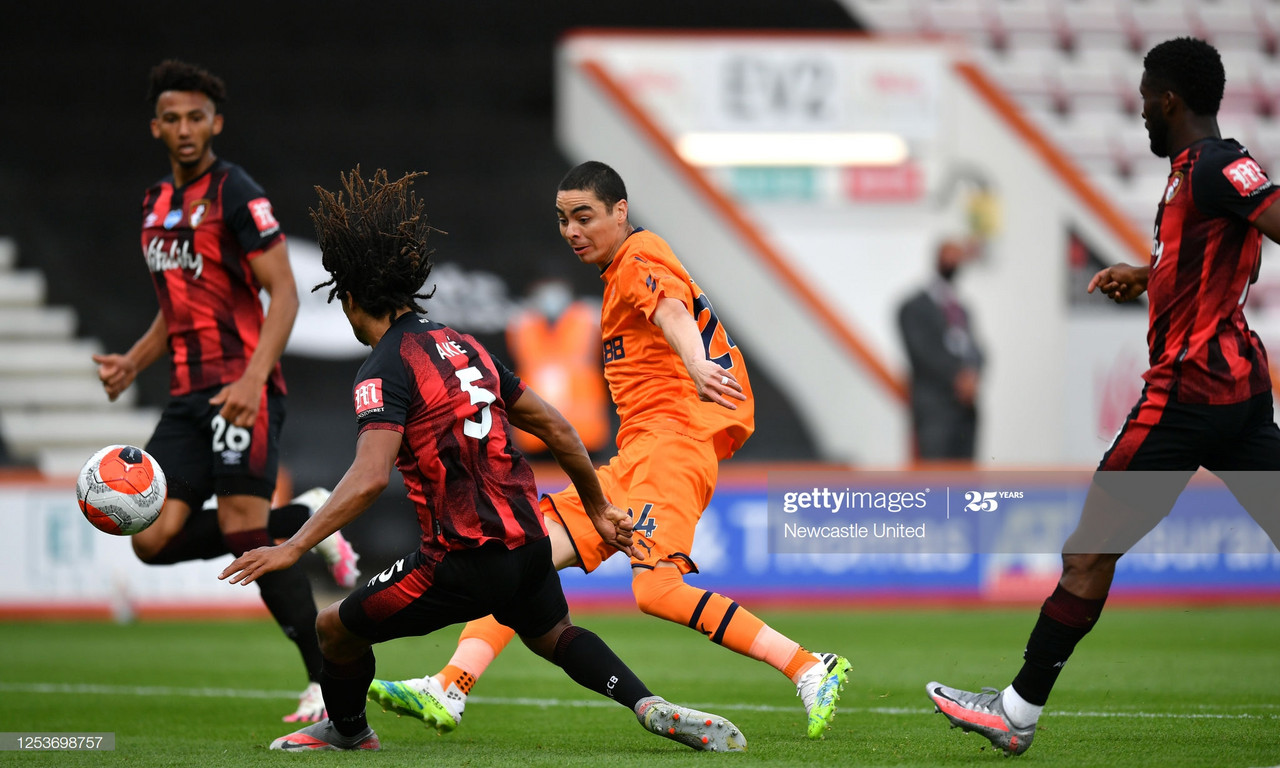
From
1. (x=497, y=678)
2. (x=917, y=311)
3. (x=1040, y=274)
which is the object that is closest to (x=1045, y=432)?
(x=1040, y=274)

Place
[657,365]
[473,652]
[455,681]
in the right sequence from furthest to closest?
1. [657,365]
2. [473,652]
3. [455,681]

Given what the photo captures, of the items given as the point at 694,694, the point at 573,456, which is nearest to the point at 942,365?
the point at 694,694

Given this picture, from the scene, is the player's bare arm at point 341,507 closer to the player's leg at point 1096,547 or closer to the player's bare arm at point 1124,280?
the player's leg at point 1096,547

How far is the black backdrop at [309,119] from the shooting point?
14445 millimetres

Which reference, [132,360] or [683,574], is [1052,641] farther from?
[132,360]

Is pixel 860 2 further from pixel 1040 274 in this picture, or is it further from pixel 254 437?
pixel 254 437

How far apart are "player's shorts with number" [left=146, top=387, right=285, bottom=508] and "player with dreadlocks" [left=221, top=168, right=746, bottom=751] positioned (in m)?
1.32

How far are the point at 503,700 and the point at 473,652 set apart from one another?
1.32 m

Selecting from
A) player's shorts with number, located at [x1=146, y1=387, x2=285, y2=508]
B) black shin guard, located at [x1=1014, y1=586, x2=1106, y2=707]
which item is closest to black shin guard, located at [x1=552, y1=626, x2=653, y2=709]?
black shin guard, located at [x1=1014, y1=586, x2=1106, y2=707]

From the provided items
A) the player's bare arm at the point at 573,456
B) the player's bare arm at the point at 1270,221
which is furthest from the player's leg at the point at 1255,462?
the player's bare arm at the point at 573,456

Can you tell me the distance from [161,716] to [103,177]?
10.6 metres

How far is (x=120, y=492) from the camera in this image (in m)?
4.88

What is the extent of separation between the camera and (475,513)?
4.42 m

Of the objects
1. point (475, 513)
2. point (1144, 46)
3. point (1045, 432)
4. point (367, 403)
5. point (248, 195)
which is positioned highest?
point (1144, 46)
